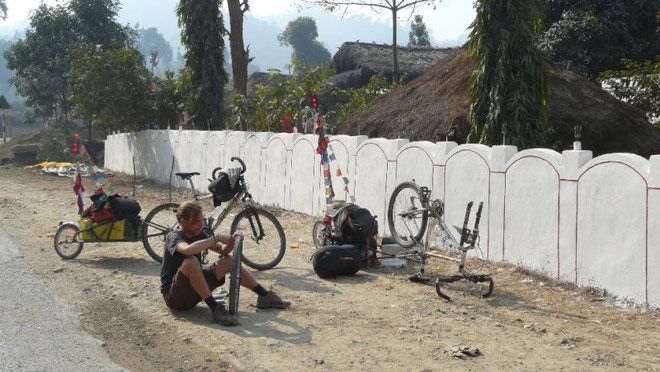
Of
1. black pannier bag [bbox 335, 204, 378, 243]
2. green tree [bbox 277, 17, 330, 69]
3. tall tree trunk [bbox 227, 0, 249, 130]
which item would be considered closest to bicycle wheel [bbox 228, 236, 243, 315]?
black pannier bag [bbox 335, 204, 378, 243]

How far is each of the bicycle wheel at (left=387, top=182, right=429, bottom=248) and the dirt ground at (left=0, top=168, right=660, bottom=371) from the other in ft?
1.97

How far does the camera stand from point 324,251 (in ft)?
28.4

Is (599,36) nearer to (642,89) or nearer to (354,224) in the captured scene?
(642,89)

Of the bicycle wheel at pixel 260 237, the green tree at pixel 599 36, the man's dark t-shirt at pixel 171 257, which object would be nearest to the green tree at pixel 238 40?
the green tree at pixel 599 36

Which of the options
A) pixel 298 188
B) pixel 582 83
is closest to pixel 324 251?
pixel 298 188

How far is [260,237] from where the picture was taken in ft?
29.7

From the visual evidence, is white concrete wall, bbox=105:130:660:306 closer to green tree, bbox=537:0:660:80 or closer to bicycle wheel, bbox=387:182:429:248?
bicycle wheel, bbox=387:182:429:248

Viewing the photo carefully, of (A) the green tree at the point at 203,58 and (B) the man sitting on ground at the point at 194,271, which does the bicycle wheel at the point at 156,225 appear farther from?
(A) the green tree at the point at 203,58

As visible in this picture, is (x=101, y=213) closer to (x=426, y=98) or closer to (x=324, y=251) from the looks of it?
(x=324, y=251)

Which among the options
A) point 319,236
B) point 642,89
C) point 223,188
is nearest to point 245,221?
point 223,188

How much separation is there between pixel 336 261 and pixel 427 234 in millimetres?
1152

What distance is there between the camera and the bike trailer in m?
9.62

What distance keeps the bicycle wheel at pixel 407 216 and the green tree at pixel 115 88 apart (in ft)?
60.5

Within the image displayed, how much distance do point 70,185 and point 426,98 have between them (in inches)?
468
